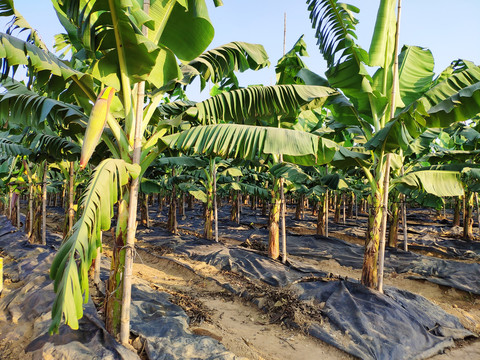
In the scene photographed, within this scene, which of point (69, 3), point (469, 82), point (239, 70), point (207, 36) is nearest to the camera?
point (69, 3)

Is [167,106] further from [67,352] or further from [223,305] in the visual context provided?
[223,305]

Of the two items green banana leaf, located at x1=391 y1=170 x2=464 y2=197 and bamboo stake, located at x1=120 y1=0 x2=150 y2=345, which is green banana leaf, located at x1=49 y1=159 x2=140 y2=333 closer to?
bamboo stake, located at x1=120 y1=0 x2=150 y2=345

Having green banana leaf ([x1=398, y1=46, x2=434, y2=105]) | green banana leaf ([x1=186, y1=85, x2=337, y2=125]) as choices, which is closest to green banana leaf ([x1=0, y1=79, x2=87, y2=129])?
green banana leaf ([x1=186, y1=85, x2=337, y2=125])

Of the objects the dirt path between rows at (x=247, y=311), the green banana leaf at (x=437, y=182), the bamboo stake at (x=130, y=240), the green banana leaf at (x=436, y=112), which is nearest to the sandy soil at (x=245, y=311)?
the dirt path between rows at (x=247, y=311)

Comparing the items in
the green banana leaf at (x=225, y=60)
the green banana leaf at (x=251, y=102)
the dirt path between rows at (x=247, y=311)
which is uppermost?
the green banana leaf at (x=225, y=60)

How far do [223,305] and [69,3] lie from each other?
567 centimetres

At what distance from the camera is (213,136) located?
3.73m

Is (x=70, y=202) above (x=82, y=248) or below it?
above

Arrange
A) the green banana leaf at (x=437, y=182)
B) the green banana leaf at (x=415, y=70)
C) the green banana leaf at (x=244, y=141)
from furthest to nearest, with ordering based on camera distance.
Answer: the green banana leaf at (x=415, y=70), the green banana leaf at (x=437, y=182), the green banana leaf at (x=244, y=141)

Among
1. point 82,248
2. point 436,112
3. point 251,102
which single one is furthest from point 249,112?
point 82,248

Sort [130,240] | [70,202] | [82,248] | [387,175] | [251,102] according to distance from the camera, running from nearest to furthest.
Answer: [82,248]
[130,240]
[251,102]
[387,175]
[70,202]

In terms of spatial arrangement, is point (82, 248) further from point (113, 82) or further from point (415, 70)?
point (415, 70)

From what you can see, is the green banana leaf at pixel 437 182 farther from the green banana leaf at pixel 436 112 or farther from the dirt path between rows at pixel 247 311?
the dirt path between rows at pixel 247 311

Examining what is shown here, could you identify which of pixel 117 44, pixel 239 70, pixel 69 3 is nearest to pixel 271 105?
pixel 239 70
